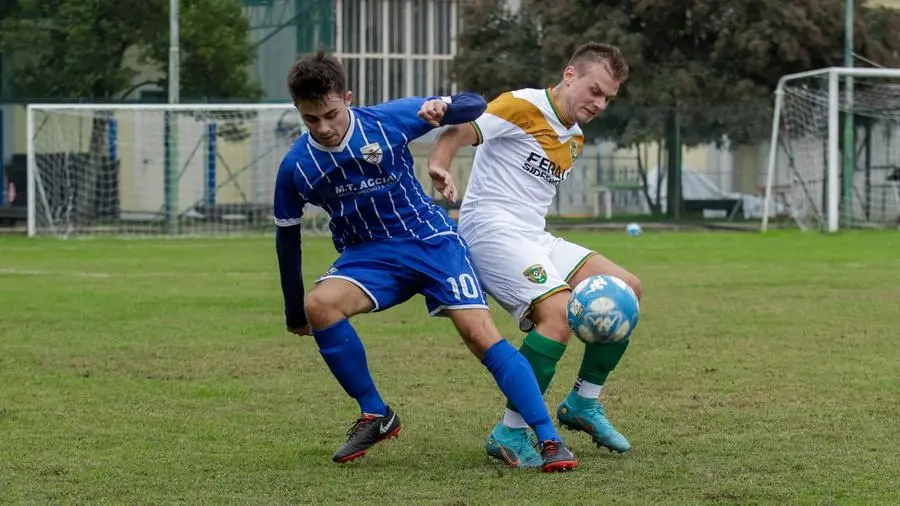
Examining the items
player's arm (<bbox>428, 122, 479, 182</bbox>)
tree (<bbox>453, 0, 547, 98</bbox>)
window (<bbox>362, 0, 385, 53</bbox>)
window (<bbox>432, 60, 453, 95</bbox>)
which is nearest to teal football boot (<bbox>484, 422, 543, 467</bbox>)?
player's arm (<bbox>428, 122, 479, 182</bbox>)

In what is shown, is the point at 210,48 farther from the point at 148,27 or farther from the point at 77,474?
the point at 77,474

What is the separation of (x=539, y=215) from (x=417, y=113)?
84 centimetres

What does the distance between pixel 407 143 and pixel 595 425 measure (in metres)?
1.35

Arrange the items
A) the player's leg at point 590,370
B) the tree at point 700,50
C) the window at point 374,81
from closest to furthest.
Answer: the player's leg at point 590,370, the tree at point 700,50, the window at point 374,81

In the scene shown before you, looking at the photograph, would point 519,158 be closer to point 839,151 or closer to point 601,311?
point 601,311

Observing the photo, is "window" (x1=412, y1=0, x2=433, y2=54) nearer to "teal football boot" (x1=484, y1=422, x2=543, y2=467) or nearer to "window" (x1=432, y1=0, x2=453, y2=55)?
"window" (x1=432, y1=0, x2=453, y2=55)

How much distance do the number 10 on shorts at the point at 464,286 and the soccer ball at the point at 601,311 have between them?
385mm

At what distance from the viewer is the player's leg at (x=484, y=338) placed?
18.1 ft

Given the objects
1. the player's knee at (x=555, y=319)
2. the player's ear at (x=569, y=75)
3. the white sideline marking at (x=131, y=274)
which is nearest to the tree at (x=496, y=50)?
the white sideline marking at (x=131, y=274)

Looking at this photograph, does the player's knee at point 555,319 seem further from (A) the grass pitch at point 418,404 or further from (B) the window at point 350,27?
(B) the window at point 350,27

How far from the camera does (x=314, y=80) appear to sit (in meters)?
5.39

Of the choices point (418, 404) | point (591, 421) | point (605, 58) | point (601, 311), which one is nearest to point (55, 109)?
point (418, 404)

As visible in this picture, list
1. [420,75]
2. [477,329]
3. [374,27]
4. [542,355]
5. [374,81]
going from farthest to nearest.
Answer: [420,75]
[374,27]
[374,81]
[542,355]
[477,329]

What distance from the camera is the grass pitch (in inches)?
201
